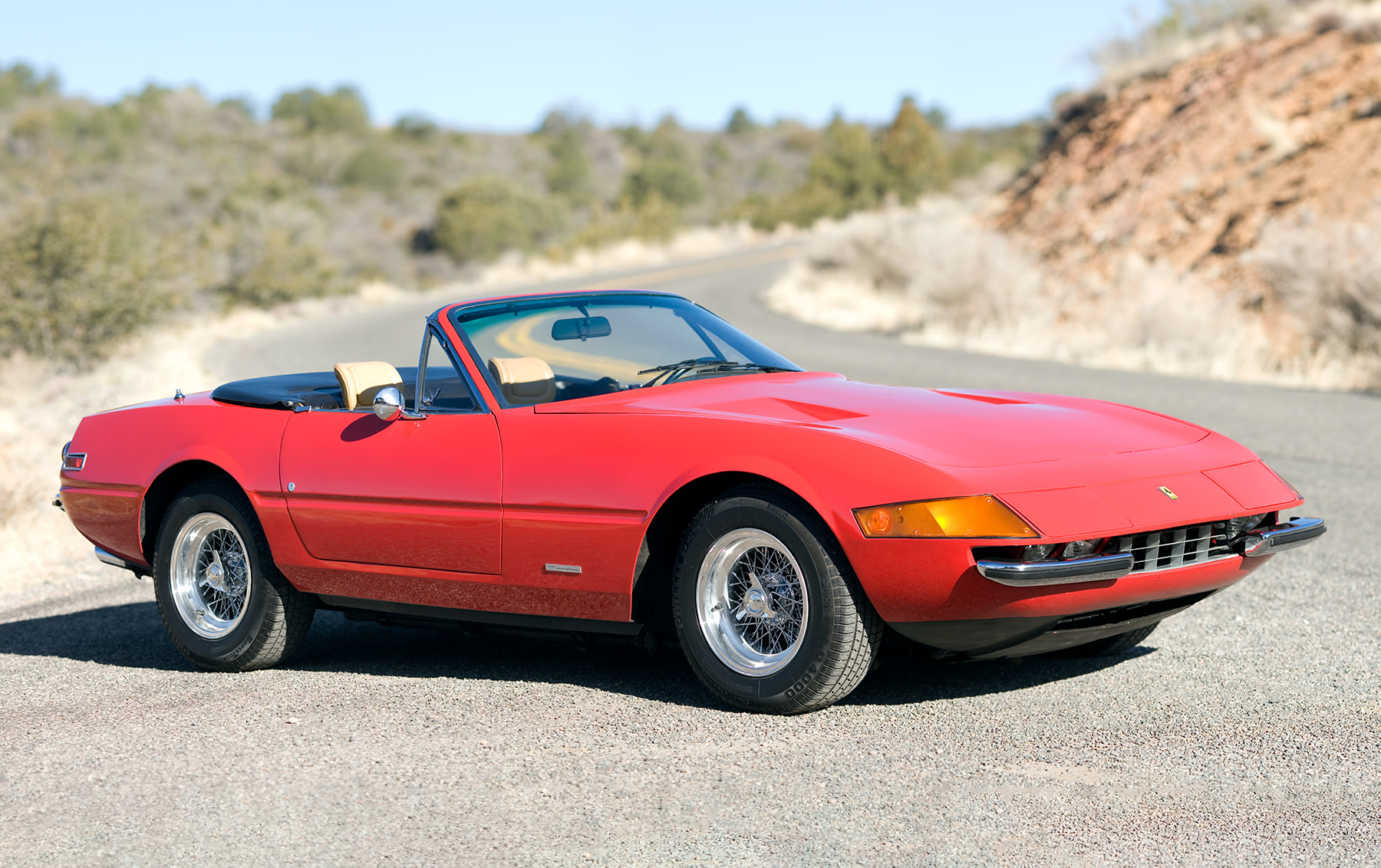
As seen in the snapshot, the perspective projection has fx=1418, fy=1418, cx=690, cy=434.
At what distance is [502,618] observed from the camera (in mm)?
5223

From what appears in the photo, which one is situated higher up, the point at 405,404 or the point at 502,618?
the point at 405,404

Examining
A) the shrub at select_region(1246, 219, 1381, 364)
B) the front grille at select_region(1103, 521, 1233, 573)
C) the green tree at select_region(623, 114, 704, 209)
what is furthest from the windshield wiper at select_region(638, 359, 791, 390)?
the green tree at select_region(623, 114, 704, 209)

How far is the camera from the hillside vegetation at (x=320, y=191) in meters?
21.3

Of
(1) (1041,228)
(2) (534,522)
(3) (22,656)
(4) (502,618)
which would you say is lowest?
(3) (22,656)

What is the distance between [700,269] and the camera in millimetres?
41594

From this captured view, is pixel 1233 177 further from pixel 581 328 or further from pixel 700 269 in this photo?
pixel 581 328

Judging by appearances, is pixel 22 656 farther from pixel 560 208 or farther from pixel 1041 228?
pixel 560 208

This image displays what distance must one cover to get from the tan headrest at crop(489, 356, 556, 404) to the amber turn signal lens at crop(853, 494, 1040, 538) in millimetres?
1695

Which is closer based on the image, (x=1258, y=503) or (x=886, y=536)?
(x=886, y=536)

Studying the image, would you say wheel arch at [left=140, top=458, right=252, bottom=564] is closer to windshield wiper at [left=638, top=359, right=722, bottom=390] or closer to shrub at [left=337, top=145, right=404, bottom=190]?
windshield wiper at [left=638, top=359, right=722, bottom=390]

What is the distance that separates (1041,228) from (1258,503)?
2550 centimetres

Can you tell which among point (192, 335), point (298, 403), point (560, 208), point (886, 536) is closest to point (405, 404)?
point (298, 403)

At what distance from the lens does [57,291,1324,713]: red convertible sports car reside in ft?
14.3

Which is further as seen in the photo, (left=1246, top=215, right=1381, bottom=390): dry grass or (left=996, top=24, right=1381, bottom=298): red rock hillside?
(left=996, top=24, right=1381, bottom=298): red rock hillside
